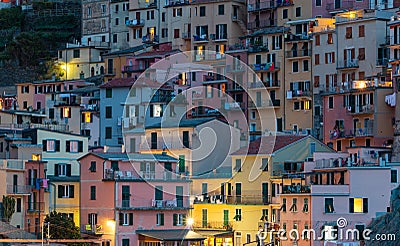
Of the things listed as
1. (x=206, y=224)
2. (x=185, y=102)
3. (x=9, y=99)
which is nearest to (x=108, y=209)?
(x=206, y=224)

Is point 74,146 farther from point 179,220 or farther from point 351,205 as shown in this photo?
point 351,205

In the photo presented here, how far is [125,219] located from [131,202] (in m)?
1.05

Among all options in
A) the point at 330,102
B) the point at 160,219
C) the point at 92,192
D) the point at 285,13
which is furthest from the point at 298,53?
the point at 92,192

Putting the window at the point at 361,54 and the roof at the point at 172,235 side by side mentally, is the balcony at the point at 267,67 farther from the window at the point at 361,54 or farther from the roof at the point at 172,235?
the roof at the point at 172,235

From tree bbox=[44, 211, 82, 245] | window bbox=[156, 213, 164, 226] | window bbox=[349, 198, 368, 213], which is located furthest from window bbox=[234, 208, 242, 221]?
window bbox=[349, 198, 368, 213]

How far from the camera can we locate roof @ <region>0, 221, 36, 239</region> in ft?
233

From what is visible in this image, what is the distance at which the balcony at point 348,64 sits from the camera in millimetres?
87000

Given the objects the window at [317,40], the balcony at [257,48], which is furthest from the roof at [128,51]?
the window at [317,40]

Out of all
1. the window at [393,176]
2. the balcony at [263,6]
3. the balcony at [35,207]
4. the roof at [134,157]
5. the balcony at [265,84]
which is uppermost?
the balcony at [263,6]

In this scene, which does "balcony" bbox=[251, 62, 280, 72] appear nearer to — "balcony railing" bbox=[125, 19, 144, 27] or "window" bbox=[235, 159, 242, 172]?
"window" bbox=[235, 159, 242, 172]

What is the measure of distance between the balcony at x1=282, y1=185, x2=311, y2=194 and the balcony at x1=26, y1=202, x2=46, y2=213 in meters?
13.2

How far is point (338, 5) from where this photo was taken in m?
94.7

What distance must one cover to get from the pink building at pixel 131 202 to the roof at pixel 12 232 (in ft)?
16.9

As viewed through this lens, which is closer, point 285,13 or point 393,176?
point 393,176
